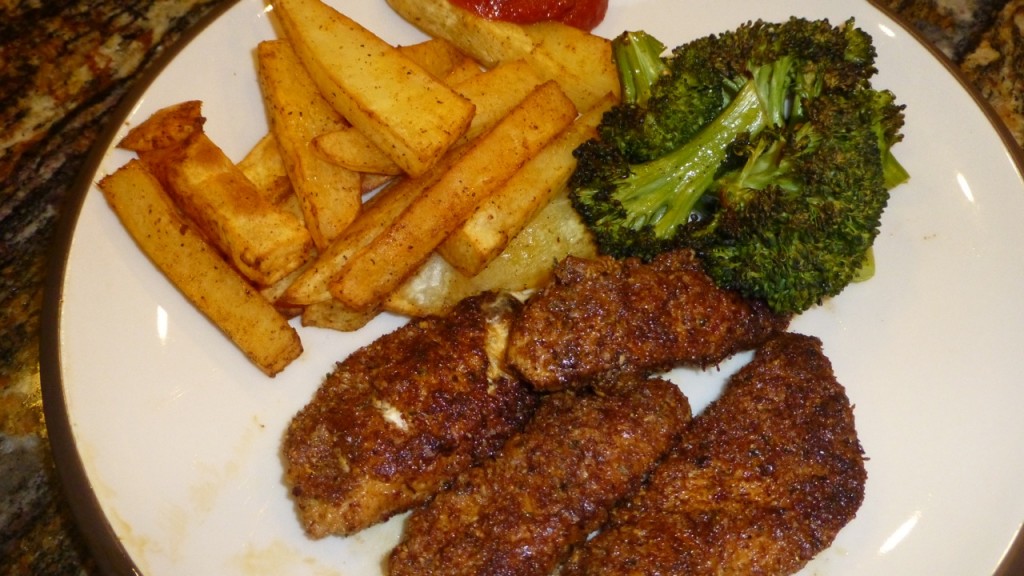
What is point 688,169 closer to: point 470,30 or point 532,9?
point 532,9

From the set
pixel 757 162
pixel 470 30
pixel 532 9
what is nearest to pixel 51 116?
pixel 470 30

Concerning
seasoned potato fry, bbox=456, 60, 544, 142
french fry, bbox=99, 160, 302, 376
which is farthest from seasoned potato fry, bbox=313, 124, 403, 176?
french fry, bbox=99, 160, 302, 376

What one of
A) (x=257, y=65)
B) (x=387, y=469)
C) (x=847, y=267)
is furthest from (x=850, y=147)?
(x=257, y=65)

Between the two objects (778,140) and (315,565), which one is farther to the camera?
(778,140)

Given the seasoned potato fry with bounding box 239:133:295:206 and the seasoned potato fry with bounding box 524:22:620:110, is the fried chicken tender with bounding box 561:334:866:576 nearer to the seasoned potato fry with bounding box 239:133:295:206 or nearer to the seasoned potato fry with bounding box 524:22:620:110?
the seasoned potato fry with bounding box 524:22:620:110

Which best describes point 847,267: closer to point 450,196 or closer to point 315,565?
point 450,196
